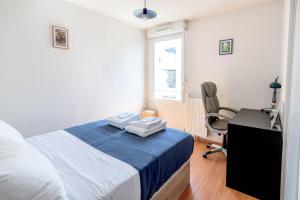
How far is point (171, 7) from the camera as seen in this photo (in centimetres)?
276

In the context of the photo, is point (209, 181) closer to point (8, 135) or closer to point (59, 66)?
point (8, 135)

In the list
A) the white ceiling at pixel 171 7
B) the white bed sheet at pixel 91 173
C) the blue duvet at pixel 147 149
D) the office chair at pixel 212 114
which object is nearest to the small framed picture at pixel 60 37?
the white ceiling at pixel 171 7

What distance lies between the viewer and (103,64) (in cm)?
319

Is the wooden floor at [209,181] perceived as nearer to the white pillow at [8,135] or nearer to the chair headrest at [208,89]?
the chair headrest at [208,89]

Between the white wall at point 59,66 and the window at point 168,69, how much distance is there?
67 cm

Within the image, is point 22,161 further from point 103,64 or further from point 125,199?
point 103,64

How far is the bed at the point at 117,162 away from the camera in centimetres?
106

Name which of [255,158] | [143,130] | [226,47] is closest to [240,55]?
[226,47]

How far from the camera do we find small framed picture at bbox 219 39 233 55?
2.93 meters

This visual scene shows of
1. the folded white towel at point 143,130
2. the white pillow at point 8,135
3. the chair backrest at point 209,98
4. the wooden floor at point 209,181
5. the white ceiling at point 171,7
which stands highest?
the white ceiling at point 171,7

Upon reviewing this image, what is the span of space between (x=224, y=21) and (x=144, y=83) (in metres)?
2.14

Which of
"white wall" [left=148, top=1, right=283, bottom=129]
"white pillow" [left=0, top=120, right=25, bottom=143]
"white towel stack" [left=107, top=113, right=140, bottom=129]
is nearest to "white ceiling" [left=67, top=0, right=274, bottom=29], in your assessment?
"white wall" [left=148, top=1, right=283, bottom=129]

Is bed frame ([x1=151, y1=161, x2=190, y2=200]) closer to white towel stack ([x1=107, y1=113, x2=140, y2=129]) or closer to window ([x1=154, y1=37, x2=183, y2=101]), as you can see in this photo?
white towel stack ([x1=107, y1=113, x2=140, y2=129])

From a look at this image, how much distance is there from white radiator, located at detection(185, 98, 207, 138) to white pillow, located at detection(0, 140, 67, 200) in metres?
2.76
